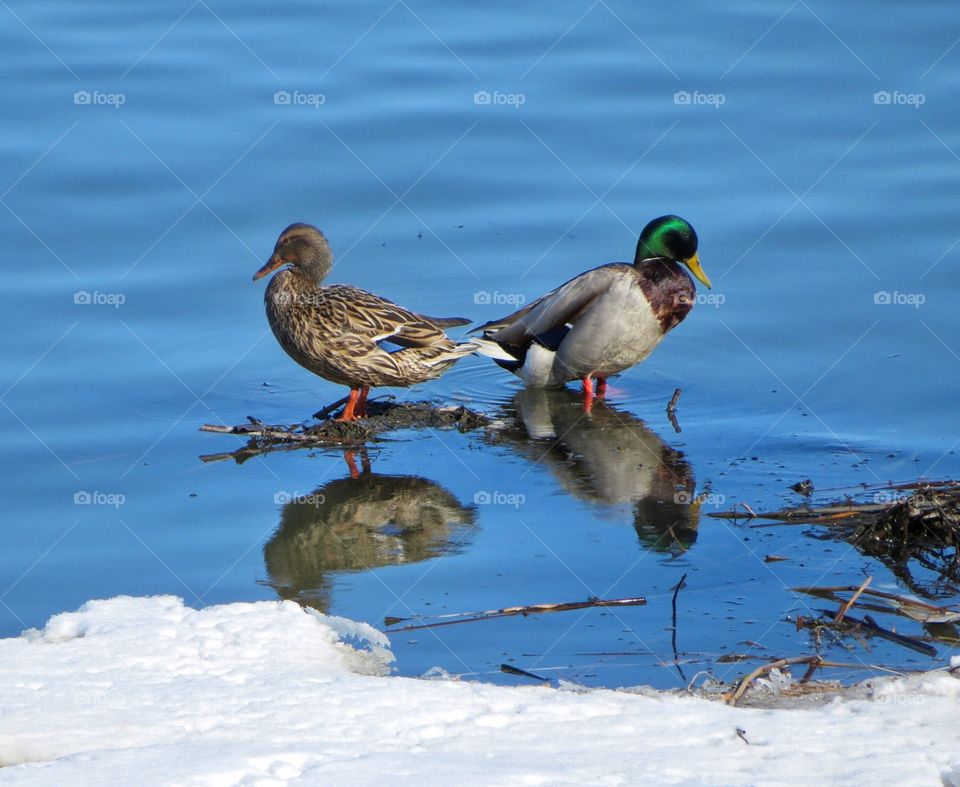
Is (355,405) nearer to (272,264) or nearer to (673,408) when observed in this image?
(272,264)

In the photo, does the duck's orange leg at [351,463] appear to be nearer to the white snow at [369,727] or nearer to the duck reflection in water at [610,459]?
the duck reflection in water at [610,459]

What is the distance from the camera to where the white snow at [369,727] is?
423cm

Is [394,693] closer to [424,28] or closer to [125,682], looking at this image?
[125,682]

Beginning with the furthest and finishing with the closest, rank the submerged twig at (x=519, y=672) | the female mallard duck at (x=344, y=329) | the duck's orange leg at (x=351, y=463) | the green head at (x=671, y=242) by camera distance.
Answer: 1. the green head at (x=671, y=242)
2. the female mallard duck at (x=344, y=329)
3. the duck's orange leg at (x=351, y=463)
4. the submerged twig at (x=519, y=672)

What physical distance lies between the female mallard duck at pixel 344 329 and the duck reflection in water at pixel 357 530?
1.03m

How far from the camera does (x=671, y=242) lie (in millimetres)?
9242

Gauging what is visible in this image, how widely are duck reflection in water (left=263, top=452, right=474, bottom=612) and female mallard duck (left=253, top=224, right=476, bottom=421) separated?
3.38 ft

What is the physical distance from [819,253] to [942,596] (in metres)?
4.84

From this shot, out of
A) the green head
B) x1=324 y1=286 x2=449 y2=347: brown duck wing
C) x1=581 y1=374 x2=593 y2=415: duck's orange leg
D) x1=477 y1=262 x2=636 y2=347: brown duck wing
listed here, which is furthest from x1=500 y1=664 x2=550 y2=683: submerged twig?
the green head

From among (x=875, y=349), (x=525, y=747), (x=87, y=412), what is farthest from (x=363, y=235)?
(x=525, y=747)

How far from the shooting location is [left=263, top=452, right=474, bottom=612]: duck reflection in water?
21.2 ft

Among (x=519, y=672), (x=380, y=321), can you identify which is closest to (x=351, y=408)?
(x=380, y=321)

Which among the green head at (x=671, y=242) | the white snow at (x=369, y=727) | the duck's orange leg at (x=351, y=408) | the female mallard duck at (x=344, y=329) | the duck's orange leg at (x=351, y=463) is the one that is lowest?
the white snow at (x=369, y=727)

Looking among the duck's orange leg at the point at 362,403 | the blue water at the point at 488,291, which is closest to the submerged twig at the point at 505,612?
the blue water at the point at 488,291
